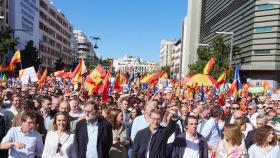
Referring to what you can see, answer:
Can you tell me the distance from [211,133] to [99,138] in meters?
2.45

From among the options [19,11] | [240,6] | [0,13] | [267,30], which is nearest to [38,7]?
[19,11]

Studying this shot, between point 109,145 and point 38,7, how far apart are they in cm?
8990

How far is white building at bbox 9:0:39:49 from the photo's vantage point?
77750mm

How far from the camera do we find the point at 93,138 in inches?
284

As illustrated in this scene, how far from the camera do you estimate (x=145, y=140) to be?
720 cm

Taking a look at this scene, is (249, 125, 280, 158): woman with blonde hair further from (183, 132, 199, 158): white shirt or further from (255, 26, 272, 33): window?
(255, 26, 272, 33): window

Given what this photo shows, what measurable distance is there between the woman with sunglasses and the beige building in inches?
3734

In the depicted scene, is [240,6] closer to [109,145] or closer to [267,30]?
[267,30]

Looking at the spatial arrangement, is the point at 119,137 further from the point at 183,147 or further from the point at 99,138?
the point at 183,147

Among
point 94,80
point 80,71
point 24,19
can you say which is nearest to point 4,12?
point 24,19

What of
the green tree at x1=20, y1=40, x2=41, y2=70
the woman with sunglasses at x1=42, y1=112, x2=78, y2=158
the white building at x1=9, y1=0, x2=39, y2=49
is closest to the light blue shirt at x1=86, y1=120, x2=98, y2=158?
the woman with sunglasses at x1=42, y1=112, x2=78, y2=158

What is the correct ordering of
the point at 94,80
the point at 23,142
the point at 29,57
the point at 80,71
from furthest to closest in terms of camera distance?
1. the point at 29,57
2. the point at 80,71
3. the point at 94,80
4. the point at 23,142

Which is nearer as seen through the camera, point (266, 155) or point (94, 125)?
point (266, 155)

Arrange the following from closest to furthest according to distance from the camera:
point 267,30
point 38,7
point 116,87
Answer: point 116,87
point 267,30
point 38,7
